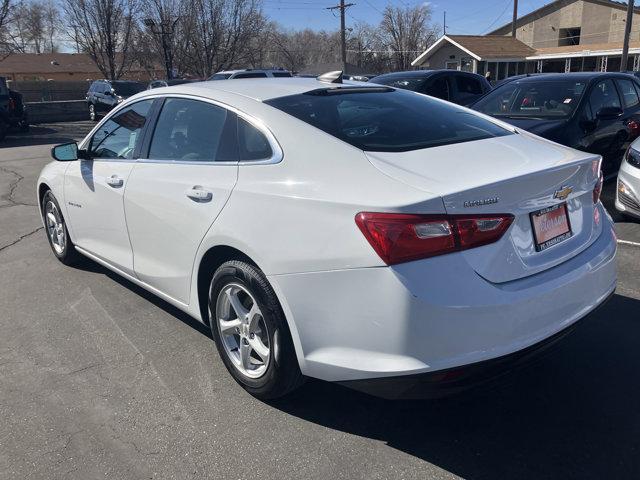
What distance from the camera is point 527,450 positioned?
8.59ft

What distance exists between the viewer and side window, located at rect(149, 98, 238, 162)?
10.6 ft

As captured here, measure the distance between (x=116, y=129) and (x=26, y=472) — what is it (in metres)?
2.59

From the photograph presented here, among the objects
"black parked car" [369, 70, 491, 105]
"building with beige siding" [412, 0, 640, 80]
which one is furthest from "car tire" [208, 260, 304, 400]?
"building with beige siding" [412, 0, 640, 80]

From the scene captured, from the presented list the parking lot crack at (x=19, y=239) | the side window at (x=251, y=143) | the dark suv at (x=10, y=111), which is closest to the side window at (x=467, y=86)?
the parking lot crack at (x=19, y=239)

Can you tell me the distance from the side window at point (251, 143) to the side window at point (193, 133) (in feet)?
0.19

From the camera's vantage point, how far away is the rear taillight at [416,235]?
2264mm

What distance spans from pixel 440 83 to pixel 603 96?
4353mm

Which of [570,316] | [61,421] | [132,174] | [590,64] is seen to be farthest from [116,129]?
[590,64]

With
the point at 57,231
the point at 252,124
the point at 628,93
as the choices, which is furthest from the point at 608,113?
the point at 57,231

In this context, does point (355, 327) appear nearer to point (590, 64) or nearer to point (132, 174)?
point (132, 174)

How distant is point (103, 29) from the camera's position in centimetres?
3353

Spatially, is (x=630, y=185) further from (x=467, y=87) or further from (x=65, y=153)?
(x=467, y=87)

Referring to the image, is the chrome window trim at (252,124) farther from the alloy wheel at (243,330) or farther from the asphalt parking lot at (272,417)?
the asphalt parking lot at (272,417)

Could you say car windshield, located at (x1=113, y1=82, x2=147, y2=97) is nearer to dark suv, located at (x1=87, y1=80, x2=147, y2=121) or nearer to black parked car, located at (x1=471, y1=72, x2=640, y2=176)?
dark suv, located at (x1=87, y1=80, x2=147, y2=121)
